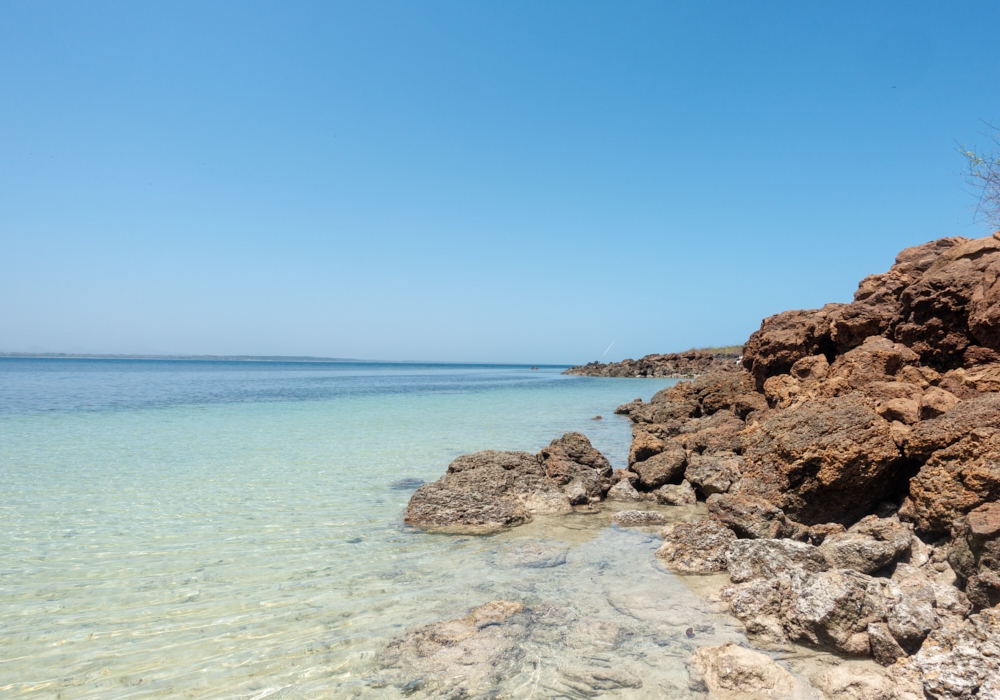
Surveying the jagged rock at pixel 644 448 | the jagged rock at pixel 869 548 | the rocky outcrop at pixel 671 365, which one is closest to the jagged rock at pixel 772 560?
the jagged rock at pixel 869 548

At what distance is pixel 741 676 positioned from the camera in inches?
145

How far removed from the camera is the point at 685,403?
16469 millimetres

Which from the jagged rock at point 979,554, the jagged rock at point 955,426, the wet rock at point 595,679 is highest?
the jagged rock at point 955,426

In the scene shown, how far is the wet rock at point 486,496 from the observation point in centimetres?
791

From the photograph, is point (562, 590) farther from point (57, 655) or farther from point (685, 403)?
point (685, 403)

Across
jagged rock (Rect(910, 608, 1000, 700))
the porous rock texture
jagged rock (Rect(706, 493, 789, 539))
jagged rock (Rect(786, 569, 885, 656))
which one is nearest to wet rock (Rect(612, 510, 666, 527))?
the porous rock texture

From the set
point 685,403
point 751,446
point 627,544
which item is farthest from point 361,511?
point 685,403

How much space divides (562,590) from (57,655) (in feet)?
14.4

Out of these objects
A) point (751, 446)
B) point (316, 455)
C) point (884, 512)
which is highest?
point (751, 446)

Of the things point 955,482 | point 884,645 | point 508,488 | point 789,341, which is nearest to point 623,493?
point 508,488

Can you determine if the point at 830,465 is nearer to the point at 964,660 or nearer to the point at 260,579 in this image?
the point at 964,660

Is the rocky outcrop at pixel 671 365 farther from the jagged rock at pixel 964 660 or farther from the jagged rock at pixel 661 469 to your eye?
the jagged rock at pixel 964 660

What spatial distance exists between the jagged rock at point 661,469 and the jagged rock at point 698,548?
10.2 ft

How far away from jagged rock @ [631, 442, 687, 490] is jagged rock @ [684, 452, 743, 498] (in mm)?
196
